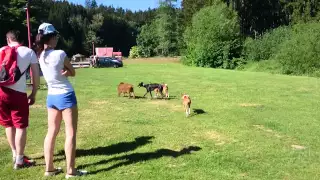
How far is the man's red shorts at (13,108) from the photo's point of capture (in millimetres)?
4891

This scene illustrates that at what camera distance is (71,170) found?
183 inches

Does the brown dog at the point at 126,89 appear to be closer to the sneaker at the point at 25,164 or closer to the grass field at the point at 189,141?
the grass field at the point at 189,141

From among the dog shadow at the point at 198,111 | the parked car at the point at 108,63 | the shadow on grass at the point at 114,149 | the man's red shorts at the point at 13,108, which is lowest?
the shadow on grass at the point at 114,149

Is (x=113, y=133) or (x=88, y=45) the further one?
(x=88, y=45)

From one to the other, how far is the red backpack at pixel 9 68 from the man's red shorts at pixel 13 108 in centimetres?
14

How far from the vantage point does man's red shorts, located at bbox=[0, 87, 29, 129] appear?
489 centimetres

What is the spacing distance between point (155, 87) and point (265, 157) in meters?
6.47

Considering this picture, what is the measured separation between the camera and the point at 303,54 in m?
28.4

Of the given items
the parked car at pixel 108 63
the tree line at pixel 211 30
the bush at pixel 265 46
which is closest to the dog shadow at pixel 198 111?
the tree line at pixel 211 30

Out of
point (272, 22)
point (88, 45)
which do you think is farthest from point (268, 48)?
point (88, 45)

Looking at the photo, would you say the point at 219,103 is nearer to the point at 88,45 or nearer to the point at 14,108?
the point at 14,108

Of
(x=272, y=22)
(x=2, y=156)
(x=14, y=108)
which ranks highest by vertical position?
(x=272, y=22)

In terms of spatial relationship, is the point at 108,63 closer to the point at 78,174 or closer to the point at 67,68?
the point at 78,174

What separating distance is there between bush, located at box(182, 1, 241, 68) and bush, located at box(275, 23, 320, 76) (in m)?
8.48
